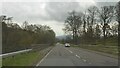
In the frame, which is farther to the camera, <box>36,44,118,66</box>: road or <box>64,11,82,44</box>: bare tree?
<box>64,11,82,44</box>: bare tree

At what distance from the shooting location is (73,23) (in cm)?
10519

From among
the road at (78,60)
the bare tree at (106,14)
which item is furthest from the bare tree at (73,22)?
the road at (78,60)

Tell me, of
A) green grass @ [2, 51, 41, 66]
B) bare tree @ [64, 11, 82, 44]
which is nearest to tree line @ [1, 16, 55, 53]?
green grass @ [2, 51, 41, 66]

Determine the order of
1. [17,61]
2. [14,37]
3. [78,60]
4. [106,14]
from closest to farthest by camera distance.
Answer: [17,61] < [78,60] < [14,37] < [106,14]

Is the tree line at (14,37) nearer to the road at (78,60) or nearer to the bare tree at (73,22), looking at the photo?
the road at (78,60)

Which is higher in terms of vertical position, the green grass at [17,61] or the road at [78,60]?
the green grass at [17,61]

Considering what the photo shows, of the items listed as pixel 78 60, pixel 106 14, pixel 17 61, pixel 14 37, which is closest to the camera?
pixel 17 61

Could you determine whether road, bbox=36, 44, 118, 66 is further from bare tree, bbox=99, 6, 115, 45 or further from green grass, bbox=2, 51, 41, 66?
bare tree, bbox=99, 6, 115, 45

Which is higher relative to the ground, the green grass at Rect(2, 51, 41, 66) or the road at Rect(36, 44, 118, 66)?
the green grass at Rect(2, 51, 41, 66)

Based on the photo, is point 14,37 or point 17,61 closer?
point 17,61

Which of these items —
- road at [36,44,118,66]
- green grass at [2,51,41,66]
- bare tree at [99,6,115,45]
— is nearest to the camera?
green grass at [2,51,41,66]

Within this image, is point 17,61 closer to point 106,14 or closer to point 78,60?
point 78,60

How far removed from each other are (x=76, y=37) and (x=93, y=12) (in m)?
29.5

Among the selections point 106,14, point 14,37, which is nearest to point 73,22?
point 106,14
